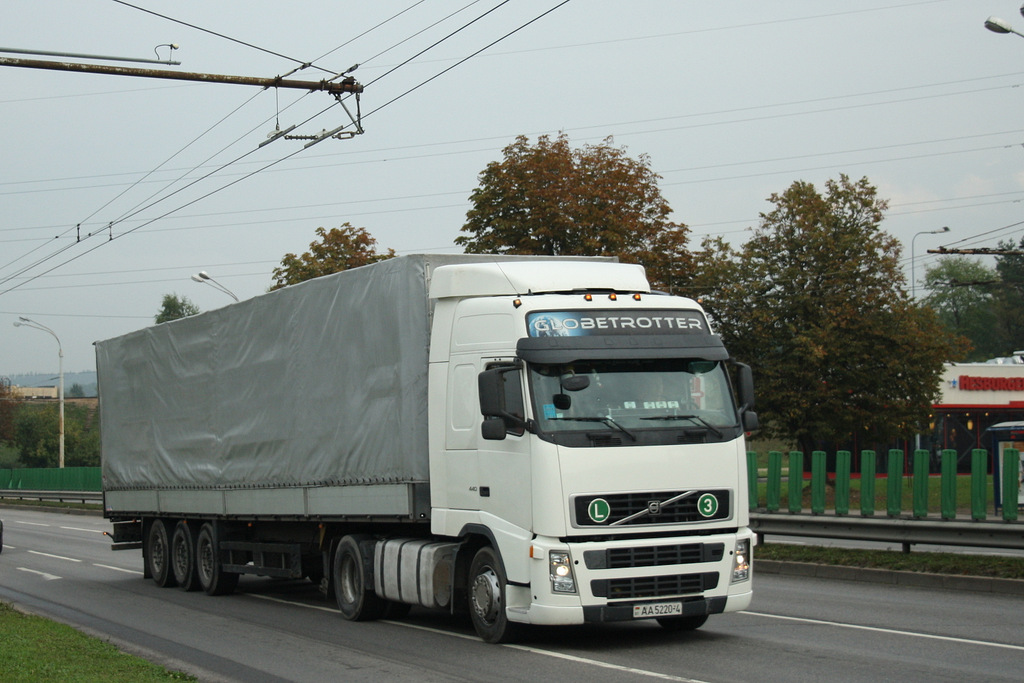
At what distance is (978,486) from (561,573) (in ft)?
27.9

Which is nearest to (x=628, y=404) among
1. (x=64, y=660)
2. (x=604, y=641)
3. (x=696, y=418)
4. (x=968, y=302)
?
(x=696, y=418)

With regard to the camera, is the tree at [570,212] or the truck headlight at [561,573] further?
the tree at [570,212]

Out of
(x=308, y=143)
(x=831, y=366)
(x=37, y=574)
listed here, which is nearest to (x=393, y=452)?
(x=308, y=143)

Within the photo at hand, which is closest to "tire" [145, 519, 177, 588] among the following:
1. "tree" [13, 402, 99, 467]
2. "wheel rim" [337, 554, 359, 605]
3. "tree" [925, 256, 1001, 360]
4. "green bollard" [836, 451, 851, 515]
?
"wheel rim" [337, 554, 359, 605]

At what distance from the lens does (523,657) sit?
970 centimetres

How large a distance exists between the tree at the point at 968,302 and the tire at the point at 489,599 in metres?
113

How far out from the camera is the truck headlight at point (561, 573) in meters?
9.48

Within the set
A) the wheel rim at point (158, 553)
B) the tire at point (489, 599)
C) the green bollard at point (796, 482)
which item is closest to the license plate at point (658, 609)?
the tire at point (489, 599)

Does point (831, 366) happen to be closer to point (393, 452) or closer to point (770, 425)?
point (770, 425)

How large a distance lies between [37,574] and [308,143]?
32.3 feet

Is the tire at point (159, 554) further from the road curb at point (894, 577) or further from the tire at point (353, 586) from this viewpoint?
the road curb at point (894, 577)

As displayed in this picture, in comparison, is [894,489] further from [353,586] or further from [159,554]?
[159,554]

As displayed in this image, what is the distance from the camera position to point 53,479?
56562 mm

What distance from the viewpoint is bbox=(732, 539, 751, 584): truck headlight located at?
33.1 feet
